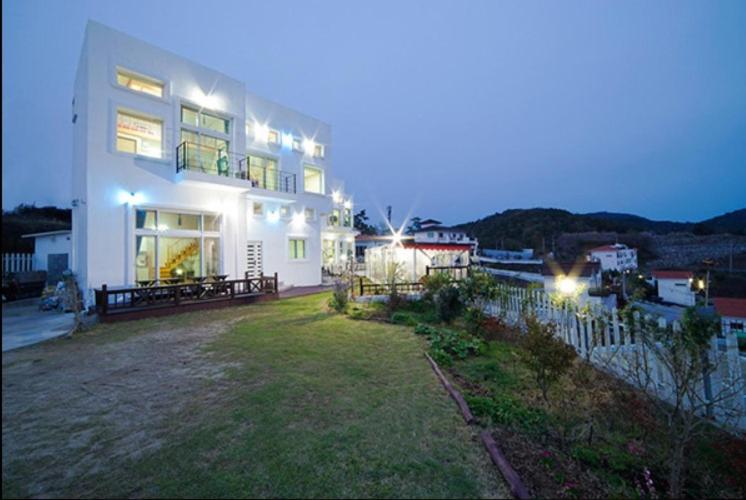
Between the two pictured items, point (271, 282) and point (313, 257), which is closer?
point (271, 282)

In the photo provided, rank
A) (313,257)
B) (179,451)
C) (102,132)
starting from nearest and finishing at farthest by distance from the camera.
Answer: (179,451)
(102,132)
(313,257)

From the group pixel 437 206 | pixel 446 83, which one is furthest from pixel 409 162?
pixel 446 83

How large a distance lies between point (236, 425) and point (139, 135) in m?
13.1

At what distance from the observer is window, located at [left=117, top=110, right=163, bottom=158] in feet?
37.8

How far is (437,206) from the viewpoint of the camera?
105750 millimetres

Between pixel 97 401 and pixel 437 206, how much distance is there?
106297mm

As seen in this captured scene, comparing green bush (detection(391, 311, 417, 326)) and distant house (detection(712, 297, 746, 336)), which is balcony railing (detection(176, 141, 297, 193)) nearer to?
green bush (detection(391, 311, 417, 326))

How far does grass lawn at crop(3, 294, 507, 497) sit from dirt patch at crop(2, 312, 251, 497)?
2 cm

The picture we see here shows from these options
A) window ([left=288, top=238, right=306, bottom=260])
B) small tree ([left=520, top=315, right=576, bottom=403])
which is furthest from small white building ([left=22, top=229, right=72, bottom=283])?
small tree ([left=520, top=315, right=576, bottom=403])

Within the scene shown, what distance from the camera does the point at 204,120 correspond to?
1370 cm

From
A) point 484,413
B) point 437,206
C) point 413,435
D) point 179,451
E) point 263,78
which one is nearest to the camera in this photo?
point 179,451

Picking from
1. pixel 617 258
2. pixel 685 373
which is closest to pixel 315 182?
pixel 685 373

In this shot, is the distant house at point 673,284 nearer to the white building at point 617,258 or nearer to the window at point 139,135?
the white building at point 617,258

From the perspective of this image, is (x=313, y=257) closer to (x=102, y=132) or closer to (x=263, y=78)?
(x=102, y=132)
